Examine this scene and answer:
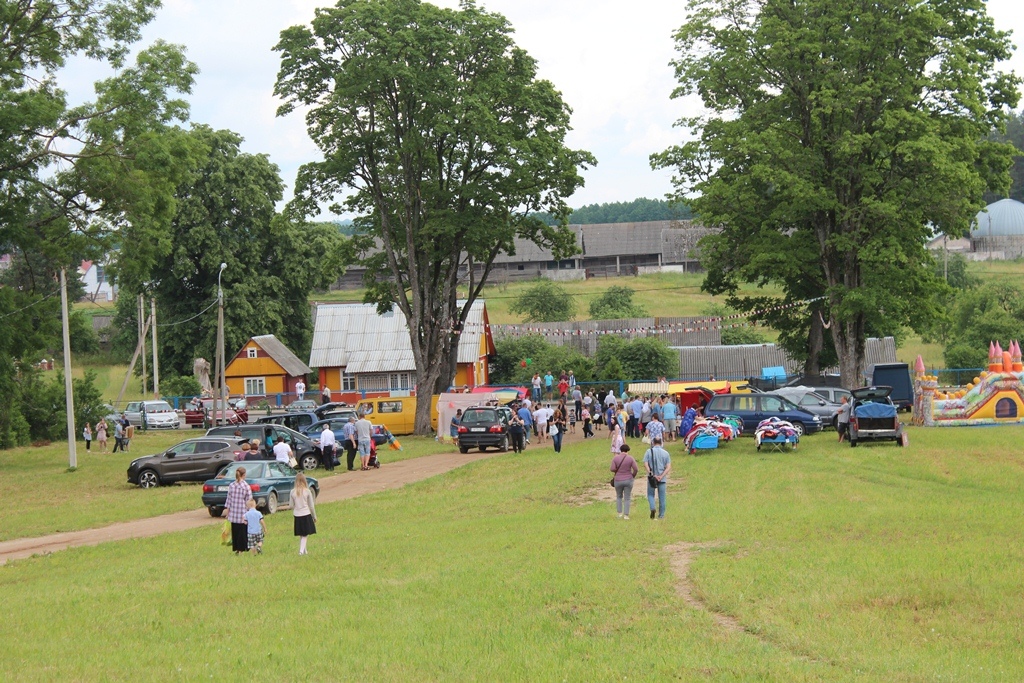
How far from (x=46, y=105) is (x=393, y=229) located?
62.1 feet

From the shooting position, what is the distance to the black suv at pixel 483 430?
126 feet

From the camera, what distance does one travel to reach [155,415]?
57750mm

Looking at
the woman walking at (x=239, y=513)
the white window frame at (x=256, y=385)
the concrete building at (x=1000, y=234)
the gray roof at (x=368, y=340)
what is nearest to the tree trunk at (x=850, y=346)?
the gray roof at (x=368, y=340)

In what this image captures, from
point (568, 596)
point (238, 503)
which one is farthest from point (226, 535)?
point (568, 596)

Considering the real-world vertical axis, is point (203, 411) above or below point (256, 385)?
below

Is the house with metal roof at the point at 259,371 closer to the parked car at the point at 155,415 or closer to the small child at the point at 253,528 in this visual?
the parked car at the point at 155,415

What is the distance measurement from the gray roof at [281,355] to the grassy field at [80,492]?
25.3 meters

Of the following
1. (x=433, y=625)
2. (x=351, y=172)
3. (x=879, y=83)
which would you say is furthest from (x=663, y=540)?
(x=351, y=172)

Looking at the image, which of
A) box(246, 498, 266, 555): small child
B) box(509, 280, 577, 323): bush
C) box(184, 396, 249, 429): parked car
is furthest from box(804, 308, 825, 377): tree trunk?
box(509, 280, 577, 323): bush

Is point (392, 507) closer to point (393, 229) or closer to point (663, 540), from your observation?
point (663, 540)

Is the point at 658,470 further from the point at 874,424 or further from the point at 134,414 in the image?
the point at 134,414

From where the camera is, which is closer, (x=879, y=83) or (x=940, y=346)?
(x=879, y=83)

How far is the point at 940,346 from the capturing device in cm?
7850

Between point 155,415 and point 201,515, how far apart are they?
3391cm
